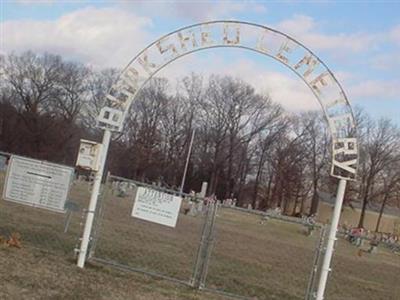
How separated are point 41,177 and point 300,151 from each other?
74.0 m

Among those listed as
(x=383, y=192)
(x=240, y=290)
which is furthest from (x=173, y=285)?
(x=383, y=192)

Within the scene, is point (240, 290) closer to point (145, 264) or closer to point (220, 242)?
point (145, 264)

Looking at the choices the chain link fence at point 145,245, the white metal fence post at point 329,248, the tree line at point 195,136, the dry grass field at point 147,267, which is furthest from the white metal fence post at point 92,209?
the tree line at point 195,136

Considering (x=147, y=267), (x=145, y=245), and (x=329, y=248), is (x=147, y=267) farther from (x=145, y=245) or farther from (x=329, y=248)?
(x=329, y=248)

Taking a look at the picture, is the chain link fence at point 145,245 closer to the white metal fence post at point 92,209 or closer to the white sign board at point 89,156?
the white metal fence post at point 92,209

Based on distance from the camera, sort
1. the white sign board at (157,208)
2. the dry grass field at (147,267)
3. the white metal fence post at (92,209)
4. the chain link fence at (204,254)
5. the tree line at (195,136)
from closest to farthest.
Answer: the dry grass field at (147,267)
the white metal fence post at (92,209)
the white sign board at (157,208)
the chain link fence at (204,254)
the tree line at (195,136)

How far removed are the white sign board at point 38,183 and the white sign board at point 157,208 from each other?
129 centimetres

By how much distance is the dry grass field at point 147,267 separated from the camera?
26.5 ft

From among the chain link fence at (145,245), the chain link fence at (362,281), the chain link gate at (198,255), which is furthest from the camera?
the chain link fence at (362,281)

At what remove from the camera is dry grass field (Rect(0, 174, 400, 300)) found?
8.06 m

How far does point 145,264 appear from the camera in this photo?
1169 cm

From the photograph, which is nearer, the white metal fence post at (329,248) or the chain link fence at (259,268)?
the white metal fence post at (329,248)

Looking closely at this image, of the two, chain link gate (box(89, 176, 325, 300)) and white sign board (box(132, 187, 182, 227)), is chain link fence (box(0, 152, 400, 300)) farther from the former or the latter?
white sign board (box(132, 187, 182, 227))

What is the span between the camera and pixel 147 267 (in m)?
11.4
